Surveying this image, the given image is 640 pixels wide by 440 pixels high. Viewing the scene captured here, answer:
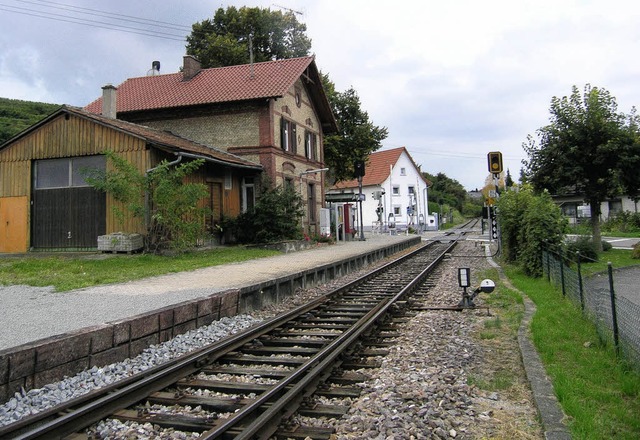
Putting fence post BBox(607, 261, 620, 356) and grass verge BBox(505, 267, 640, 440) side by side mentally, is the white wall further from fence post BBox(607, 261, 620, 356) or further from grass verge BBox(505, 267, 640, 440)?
fence post BBox(607, 261, 620, 356)

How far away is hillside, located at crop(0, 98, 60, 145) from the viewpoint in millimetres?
49312

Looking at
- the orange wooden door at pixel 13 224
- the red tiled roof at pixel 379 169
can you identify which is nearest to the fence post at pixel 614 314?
the orange wooden door at pixel 13 224

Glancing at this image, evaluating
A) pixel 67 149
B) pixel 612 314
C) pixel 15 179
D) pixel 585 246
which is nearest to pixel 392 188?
pixel 585 246

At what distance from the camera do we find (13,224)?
18797 millimetres

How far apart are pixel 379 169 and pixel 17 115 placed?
151 feet

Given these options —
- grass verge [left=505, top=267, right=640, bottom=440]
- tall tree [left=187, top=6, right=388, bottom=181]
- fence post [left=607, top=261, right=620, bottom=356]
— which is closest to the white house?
tall tree [left=187, top=6, right=388, bottom=181]

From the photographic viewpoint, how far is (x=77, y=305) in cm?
774

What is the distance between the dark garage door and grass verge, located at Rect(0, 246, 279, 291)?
1.45 meters

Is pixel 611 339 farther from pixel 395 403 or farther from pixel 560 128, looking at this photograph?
pixel 560 128

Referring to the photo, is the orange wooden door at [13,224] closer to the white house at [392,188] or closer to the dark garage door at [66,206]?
the dark garage door at [66,206]

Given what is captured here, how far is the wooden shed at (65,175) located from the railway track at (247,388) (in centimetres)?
1137

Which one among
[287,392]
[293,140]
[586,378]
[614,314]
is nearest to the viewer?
[287,392]

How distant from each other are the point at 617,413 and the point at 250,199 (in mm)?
20847

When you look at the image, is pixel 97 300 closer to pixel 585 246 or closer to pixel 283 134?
pixel 585 246
